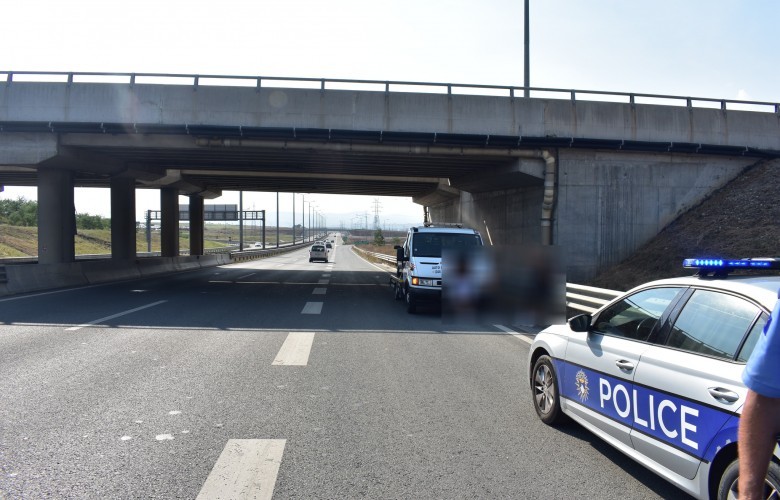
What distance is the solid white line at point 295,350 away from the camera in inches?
337

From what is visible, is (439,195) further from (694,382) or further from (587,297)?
(694,382)

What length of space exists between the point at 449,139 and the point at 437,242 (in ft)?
21.1

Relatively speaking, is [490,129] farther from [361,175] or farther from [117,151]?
[117,151]

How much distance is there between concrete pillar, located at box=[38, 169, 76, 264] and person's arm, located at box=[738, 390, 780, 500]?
2335cm

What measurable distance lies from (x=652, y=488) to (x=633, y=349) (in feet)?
3.33

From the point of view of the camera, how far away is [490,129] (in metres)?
20.2

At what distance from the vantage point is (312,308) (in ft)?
52.0

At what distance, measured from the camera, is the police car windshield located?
14789 millimetres

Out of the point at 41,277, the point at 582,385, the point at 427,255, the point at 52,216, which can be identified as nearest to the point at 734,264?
the point at 582,385

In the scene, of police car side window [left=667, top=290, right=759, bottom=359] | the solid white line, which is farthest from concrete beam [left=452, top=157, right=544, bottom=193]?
police car side window [left=667, top=290, right=759, bottom=359]

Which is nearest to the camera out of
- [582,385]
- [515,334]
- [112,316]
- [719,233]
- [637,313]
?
[637,313]

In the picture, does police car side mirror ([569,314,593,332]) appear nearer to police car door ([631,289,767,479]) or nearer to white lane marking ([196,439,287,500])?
police car door ([631,289,767,479])

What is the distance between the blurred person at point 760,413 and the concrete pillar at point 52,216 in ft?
76.6

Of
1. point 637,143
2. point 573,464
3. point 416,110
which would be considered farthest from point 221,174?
point 573,464
